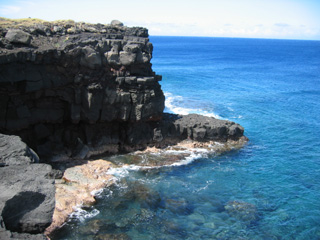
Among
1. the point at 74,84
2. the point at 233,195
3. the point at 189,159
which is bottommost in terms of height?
the point at 233,195

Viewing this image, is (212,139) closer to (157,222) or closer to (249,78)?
(157,222)

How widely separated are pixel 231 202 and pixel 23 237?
19258 mm

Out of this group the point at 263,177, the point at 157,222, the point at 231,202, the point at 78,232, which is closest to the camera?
the point at 78,232

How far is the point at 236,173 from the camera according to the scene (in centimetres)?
3347

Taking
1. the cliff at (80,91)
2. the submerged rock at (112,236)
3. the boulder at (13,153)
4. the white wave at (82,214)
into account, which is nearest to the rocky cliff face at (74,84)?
the cliff at (80,91)

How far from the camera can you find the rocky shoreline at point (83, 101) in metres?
29.9

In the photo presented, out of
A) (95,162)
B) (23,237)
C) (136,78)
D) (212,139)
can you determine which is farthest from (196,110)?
(23,237)

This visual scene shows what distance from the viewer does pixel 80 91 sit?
33656 mm

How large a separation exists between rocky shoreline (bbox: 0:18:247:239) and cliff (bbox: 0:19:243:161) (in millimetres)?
95

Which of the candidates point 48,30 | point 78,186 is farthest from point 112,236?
point 48,30

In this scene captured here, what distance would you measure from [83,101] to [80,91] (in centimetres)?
114

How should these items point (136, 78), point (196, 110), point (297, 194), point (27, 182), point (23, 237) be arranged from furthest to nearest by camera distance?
point (196, 110), point (136, 78), point (297, 194), point (27, 182), point (23, 237)

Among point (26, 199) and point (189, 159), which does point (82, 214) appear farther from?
point (189, 159)

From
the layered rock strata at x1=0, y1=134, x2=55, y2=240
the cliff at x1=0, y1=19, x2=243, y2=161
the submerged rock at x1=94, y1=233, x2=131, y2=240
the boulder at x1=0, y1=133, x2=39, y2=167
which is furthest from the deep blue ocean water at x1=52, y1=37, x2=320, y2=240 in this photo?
the layered rock strata at x1=0, y1=134, x2=55, y2=240
